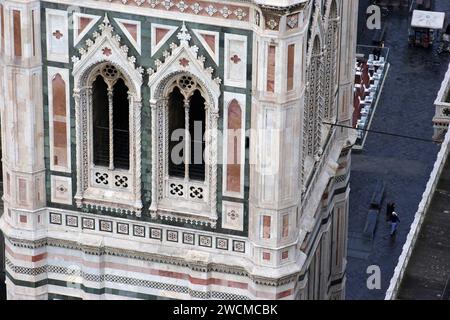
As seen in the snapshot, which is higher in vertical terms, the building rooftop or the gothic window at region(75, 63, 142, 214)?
the gothic window at region(75, 63, 142, 214)

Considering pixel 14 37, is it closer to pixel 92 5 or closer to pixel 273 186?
pixel 92 5

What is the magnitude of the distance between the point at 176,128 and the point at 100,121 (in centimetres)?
245

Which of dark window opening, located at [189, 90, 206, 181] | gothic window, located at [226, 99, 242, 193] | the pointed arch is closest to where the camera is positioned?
gothic window, located at [226, 99, 242, 193]

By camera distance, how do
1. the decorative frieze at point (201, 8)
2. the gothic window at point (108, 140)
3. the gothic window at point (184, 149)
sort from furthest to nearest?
the gothic window at point (108, 140), the gothic window at point (184, 149), the decorative frieze at point (201, 8)

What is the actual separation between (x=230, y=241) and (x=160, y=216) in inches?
88.2

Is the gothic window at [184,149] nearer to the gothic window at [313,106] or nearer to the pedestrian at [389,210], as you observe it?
the gothic window at [313,106]

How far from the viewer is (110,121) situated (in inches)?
2862

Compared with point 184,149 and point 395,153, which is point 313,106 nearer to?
point 184,149

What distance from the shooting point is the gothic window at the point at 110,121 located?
72375 millimetres

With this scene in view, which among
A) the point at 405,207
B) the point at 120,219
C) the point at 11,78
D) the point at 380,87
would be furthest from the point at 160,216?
the point at 380,87

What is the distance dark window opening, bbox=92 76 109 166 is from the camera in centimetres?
7275

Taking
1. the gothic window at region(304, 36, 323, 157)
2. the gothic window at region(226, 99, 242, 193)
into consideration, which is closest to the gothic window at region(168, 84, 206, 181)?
the gothic window at region(226, 99, 242, 193)

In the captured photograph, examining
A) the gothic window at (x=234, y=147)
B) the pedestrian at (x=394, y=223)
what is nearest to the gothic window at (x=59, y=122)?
the gothic window at (x=234, y=147)

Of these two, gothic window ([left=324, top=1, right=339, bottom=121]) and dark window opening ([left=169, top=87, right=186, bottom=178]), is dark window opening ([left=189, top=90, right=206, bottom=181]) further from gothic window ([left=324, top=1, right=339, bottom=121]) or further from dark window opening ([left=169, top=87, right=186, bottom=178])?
gothic window ([left=324, top=1, right=339, bottom=121])
